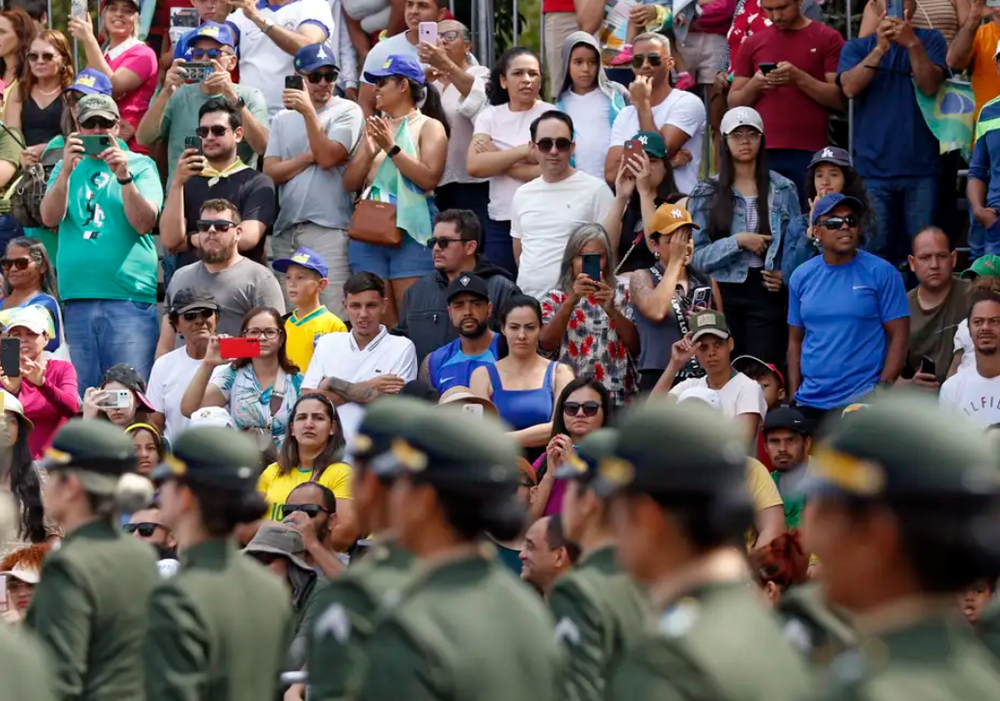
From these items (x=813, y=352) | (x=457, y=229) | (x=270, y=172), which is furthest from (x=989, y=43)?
(x=270, y=172)

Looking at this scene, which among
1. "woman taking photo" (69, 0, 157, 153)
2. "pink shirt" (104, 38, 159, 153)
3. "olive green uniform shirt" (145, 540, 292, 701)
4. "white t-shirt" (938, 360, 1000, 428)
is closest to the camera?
"olive green uniform shirt" (145, 540, 292, 701)

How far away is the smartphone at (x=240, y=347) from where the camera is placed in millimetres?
10852

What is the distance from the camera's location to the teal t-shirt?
11.8 m

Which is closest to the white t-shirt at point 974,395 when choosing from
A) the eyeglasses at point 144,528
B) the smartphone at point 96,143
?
the eyeglasses at point 144,528

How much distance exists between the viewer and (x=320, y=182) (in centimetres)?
1230

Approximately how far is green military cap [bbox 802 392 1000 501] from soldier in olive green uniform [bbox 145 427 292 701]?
7.63ft

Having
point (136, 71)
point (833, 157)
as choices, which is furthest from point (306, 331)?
point (833, 157)

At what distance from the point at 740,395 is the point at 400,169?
304 cm

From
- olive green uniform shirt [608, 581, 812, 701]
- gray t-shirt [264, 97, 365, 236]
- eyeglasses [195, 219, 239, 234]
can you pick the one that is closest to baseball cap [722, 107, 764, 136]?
gray t-shirt [264, 97, 365, 236]

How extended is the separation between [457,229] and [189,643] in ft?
21.5

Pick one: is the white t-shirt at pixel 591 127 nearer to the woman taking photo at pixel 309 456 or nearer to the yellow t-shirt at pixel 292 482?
the woman taking photo at pixel 309 456

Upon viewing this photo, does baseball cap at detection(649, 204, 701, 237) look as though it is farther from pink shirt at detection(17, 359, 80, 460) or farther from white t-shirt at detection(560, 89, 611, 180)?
pink shirt at detection(17, 359, 80, 460)

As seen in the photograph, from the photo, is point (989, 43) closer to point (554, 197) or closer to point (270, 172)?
point (554, 197)

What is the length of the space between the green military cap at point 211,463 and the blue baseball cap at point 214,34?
25.6ft
